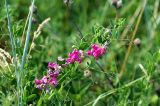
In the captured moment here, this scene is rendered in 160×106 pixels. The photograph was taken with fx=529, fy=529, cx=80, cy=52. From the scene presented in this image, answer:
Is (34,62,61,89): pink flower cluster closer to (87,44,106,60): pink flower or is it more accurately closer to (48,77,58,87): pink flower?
(48,77,58,87): pink flower

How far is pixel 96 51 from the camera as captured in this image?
77.1 inches

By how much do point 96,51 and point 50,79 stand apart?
0.20 metres

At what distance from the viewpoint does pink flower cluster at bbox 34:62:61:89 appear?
1.90m

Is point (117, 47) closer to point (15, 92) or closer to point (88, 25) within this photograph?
point (88, 25)

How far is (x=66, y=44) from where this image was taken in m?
3.08

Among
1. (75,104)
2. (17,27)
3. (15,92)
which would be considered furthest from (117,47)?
(15,92)

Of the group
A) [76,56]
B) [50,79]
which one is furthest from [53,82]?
[76,56]

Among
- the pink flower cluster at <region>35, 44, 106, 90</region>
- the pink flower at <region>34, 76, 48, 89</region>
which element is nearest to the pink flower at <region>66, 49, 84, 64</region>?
the pink flower cluster at <region>35, 44, 106, 90</region>

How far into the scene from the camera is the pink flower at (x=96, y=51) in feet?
6.39

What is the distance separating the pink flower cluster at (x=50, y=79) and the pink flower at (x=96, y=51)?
0.14 meters

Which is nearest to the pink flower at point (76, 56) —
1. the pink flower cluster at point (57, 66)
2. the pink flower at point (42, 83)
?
the pink flower cluster at point (57, 66)

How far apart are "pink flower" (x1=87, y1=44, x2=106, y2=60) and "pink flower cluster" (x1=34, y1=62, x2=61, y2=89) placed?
0.14m

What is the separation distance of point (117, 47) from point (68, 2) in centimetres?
92

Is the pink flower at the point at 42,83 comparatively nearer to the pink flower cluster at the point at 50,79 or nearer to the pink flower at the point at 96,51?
the pink flower cluster at the point at 50,79
